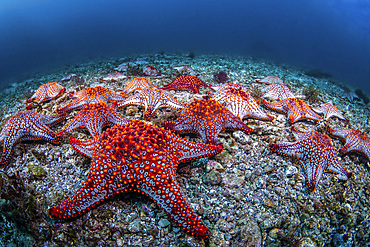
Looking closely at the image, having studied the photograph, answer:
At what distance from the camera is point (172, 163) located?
442 centimetres

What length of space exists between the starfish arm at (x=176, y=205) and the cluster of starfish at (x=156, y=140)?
0.07 ft

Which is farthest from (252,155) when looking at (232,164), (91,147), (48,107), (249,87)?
(48,107)

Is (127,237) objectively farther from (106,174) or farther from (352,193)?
(352,193)

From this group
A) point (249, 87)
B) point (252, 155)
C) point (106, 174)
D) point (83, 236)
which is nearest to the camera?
point (106, 174)

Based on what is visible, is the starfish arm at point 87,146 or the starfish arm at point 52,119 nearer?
the starfish arm at point 87,146

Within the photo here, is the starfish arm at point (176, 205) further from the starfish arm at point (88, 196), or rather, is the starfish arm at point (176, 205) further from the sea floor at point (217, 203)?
the starfish arm at point (88, 196)

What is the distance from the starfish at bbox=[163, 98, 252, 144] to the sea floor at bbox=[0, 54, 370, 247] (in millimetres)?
563

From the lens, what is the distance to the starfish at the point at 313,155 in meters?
5.39

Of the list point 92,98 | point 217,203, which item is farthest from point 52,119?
point 217,203

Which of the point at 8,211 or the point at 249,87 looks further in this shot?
the point at 249,87

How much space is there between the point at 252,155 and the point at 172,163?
117 inches

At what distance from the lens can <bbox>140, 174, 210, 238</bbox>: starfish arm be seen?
391 centimetres

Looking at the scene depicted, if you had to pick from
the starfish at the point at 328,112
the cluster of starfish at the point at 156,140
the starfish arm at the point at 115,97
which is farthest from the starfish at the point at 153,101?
the starfish at the point at 328,112

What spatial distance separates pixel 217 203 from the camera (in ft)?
15.9
